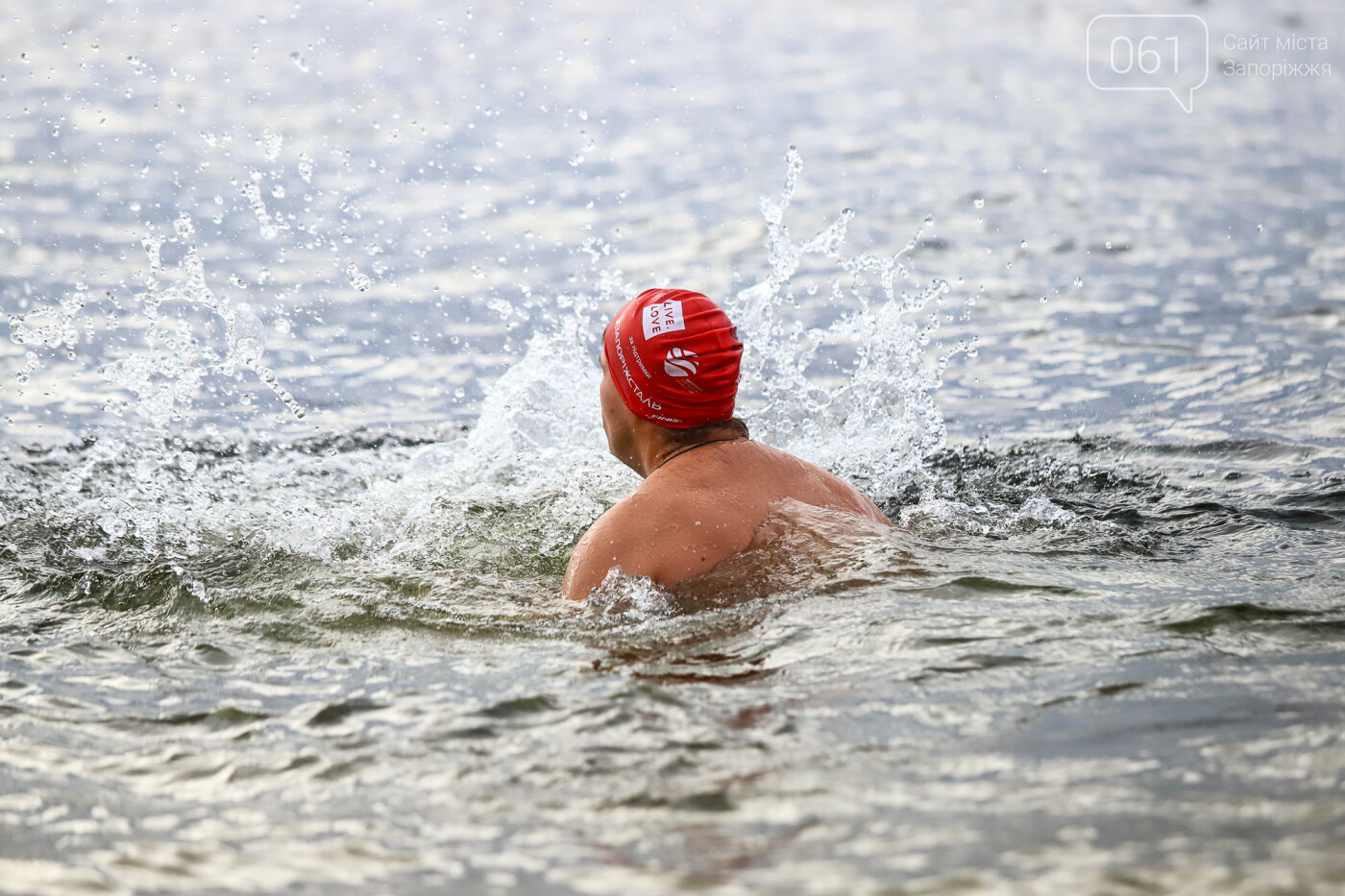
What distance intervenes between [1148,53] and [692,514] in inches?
888

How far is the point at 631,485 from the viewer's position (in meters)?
7.26

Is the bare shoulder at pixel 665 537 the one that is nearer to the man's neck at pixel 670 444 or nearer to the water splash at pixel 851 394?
the man's neck at pixel 670 444

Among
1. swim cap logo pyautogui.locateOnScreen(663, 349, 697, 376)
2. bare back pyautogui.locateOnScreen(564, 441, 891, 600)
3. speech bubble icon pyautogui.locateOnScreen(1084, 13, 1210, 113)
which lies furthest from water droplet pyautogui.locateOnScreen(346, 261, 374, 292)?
speech bubble icon pyautogui.locateOnScreen(1084, 13, 1210, 113)

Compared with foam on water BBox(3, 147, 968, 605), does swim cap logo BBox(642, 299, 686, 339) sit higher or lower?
higher

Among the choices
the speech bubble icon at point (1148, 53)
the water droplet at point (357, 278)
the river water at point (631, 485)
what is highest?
the speech bubble icon at point (1148, 53)

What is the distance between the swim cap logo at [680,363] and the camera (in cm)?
509

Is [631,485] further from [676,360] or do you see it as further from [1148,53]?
[1148,53]

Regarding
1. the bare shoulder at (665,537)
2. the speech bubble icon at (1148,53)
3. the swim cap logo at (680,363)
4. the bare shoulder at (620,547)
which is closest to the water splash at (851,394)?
the swim cap logo at (680,363)

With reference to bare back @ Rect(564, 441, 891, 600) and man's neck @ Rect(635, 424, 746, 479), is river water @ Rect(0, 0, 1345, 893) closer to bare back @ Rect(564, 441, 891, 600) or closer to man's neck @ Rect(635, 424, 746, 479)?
bare back @ Rect(564, 441, 891, 600)

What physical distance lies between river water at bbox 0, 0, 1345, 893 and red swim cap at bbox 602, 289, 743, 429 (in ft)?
2.45

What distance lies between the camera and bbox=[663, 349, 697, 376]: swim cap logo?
5086 millimetres

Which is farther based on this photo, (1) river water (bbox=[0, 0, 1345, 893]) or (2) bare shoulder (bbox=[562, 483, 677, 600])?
(2) bare shoulder (bbox=[562, 483, 677, 600])

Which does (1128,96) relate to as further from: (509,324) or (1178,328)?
(509,324)

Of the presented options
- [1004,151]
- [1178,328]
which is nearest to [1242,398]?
[1178,328]
